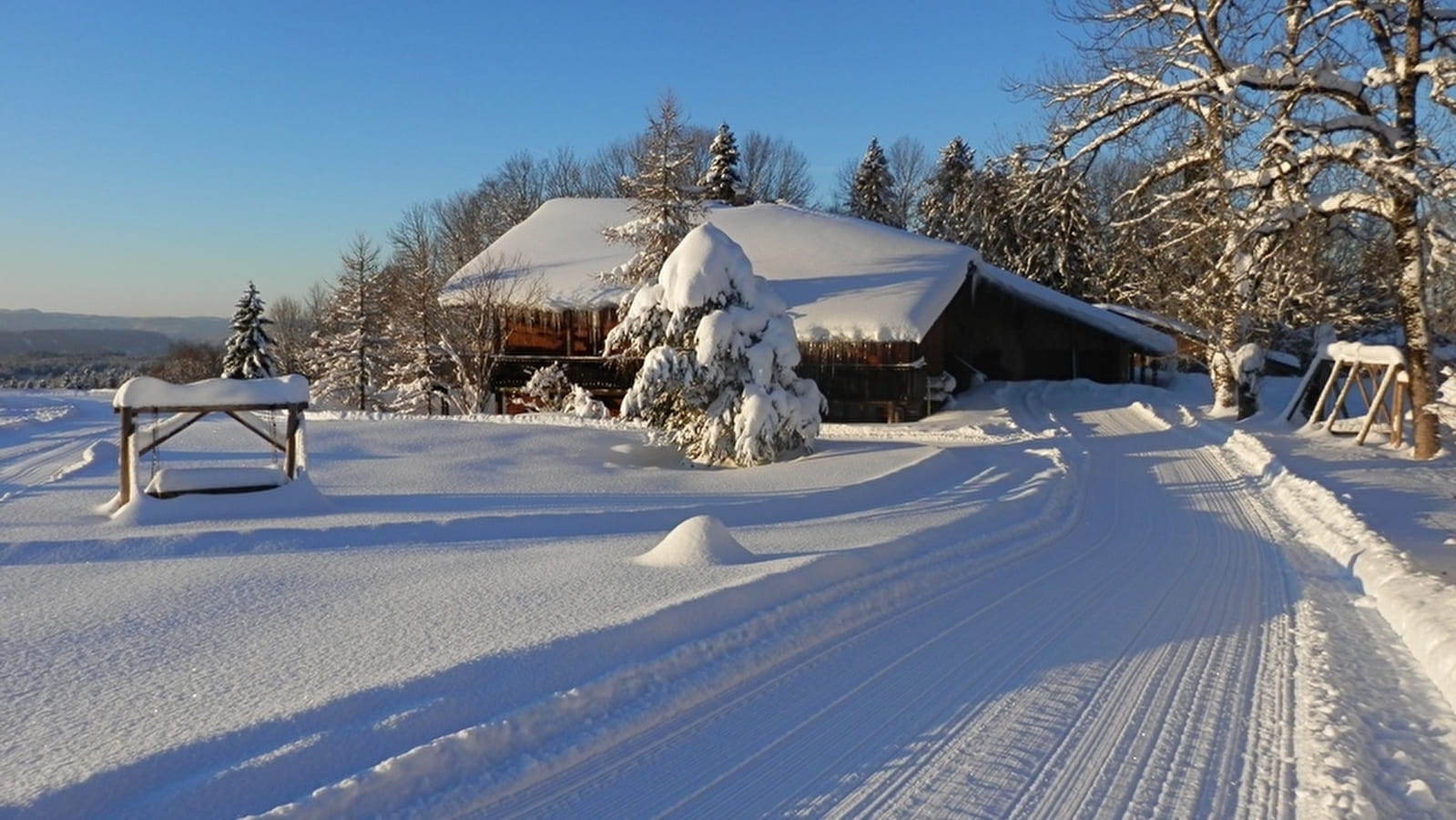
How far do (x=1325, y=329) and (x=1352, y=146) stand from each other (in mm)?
13892

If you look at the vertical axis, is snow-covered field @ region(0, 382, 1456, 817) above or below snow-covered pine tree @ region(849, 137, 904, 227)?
below

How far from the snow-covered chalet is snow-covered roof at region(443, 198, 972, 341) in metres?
0.06

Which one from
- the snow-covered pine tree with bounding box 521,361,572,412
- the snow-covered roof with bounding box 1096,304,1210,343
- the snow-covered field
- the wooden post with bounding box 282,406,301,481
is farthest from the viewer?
the snow-covered pine tree with bounding box 521,361,572,412

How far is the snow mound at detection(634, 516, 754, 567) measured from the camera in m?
8.00

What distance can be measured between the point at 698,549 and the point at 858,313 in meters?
18.7

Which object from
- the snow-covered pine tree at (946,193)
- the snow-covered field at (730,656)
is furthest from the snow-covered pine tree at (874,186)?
the snow-covered field at (730,656)

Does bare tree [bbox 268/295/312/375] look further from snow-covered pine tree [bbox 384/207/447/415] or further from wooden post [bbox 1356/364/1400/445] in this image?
wooden post [bbox 1356/364/1400/445]

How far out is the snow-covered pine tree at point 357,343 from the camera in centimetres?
3894

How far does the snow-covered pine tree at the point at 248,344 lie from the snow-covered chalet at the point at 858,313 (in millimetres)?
15403

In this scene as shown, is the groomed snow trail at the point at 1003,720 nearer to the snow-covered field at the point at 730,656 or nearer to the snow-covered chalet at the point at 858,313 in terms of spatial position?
the snow-covered field at the point at 730,656

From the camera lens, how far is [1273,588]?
8141 millimetres

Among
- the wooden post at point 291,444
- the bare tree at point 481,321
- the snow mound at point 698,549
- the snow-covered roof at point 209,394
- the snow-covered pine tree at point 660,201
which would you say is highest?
the snow-covered pine tree at point 660,201

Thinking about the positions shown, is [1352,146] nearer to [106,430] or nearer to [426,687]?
[426,687]

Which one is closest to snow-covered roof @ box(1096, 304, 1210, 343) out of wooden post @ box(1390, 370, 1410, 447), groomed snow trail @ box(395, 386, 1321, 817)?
wooden post @ box(1390, 370, 1410, 447)
